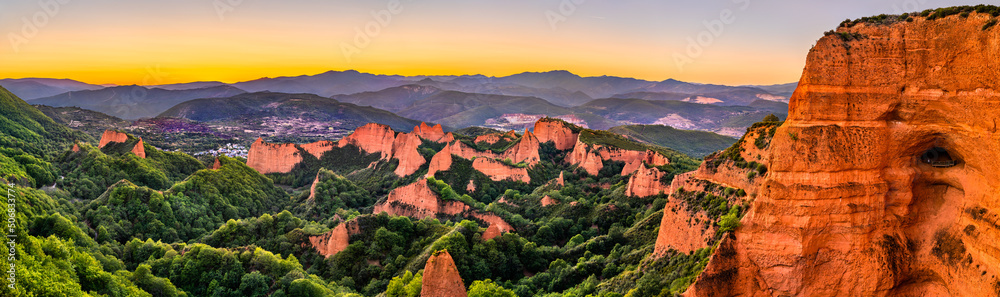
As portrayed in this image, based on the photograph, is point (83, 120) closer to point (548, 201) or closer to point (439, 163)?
point (439, 163)

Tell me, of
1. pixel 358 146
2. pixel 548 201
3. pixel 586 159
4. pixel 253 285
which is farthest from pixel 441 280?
pixel 358 146

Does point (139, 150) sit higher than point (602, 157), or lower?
lower

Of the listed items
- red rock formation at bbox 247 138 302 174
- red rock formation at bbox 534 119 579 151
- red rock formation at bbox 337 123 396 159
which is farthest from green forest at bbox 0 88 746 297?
red rock formation at bbox 337 123 396 159

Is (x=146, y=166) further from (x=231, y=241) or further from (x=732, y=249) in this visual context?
(x=732, y=249)

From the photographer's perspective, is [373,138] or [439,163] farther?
[373,138]

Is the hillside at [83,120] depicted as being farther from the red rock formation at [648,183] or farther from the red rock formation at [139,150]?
the red rock formation at [648,183]
